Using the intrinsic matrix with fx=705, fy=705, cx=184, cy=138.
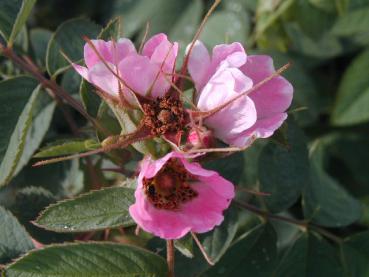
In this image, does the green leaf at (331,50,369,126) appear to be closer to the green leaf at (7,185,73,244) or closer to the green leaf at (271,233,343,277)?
the green leaf at (271,233,343,277)

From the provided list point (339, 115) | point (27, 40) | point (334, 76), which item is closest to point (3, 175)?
point (27, 40)

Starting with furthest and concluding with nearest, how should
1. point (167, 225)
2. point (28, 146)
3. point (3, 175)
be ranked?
point (28, 146) → point (3, 175) → point (167, 225)

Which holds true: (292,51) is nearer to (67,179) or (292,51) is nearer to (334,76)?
(334,76)

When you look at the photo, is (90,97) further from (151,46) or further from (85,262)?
(85,262)

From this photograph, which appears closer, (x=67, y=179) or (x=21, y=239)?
(x=21, y=239)

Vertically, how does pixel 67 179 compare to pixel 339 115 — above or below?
above

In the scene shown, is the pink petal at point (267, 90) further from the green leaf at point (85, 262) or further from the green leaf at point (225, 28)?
the green leaf at point (225, 28)

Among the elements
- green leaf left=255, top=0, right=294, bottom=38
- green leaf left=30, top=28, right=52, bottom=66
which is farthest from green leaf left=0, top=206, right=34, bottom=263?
green leaf left=255, top=0, right=294, bottom=38

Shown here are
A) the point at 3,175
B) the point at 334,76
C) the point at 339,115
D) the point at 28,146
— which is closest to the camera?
the point at 3,175
